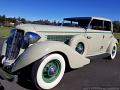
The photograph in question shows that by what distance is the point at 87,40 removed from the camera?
739 cm

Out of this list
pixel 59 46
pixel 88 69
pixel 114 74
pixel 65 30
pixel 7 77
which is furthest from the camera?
pixel 88 69

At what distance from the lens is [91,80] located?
6352 mm

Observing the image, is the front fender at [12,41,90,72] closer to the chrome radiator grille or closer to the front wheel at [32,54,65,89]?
the front wheel at [32,54,65,89]

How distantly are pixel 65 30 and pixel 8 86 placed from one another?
2.40 meters

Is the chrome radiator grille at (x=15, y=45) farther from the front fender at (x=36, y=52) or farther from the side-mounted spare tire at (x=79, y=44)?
the side-mounted spare tire at (x=79, y=44)

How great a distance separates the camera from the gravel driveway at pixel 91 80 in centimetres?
564

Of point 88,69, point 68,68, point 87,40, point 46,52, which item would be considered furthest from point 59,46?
point 88,69

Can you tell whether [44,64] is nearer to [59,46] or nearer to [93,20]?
[59,46]

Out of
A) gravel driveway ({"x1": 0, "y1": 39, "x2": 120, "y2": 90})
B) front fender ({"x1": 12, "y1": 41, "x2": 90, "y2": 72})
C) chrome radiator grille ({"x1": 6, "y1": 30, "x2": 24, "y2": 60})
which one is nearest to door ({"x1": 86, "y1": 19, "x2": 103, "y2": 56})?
gravel driveway ({"x1": 0, "y1": 39, "x2": 120, "y2": 90})

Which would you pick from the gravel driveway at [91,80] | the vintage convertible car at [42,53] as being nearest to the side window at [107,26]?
the gravel driveway at [91,80]

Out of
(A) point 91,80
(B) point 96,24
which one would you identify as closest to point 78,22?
(B) point 96,24

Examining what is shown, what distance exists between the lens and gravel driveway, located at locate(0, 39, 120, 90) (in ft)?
18.5

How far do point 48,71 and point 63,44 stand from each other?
80 centimetres

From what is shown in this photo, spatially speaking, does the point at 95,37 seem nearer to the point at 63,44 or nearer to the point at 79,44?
the point at 79,44
